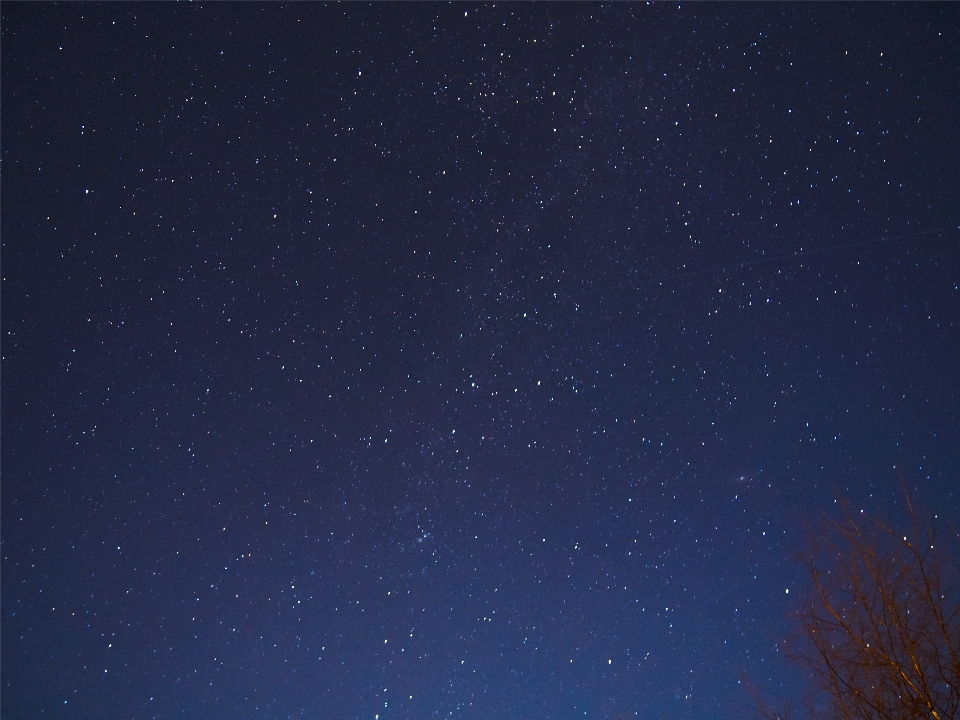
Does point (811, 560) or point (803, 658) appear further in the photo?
point (811, 560)

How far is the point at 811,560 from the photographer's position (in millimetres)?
4871

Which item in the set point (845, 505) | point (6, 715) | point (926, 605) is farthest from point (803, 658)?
point (6, 715)

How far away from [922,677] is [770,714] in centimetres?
141

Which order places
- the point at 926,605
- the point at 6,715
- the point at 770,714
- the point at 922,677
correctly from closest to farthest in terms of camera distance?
1. the point at 922,677
2. the point at 926,605
3. the point at 770,714
4. the point at 6,715

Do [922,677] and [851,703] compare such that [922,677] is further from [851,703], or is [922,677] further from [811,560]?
[811,560]

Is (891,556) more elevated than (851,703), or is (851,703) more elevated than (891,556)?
(891,556)

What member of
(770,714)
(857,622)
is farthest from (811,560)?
(770,714)

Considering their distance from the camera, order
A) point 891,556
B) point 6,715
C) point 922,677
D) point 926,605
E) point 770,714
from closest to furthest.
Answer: point 922,677 → point 926,605 → point 891,556 → point 770,714 → point 6,715

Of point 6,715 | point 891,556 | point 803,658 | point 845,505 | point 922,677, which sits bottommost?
point 922,677

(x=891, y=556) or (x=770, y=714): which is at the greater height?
(x=891, y=556)

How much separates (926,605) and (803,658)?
767 millimetres

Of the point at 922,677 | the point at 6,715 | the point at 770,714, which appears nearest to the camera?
the point at 922,677

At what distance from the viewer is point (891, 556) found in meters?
4.83

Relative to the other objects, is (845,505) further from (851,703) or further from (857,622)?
(851,703)
